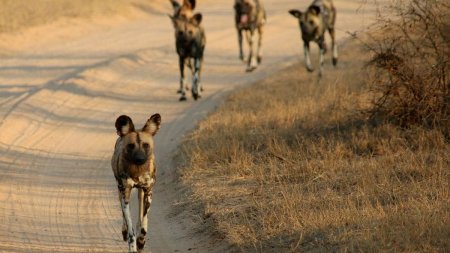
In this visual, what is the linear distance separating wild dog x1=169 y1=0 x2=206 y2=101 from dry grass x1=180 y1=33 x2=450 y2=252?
136cm

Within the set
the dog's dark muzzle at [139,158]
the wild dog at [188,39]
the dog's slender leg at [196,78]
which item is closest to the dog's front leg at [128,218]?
the dog's dark muzzle at [139,158]

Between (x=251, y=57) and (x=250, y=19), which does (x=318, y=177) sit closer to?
(x=251, y=57)

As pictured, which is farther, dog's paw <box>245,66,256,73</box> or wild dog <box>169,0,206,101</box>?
dog's paw <box>245,66,256,73</box>

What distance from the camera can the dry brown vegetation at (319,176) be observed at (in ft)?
20.7

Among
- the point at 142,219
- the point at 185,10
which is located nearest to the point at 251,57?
the point at 185,10

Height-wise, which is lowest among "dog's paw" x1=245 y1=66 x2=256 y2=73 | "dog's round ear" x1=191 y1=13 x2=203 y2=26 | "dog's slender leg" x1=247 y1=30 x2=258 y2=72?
"dog's paw" x1=245 y1=66 x2=256 y2=73

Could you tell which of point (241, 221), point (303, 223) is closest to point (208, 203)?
point (241, 221)

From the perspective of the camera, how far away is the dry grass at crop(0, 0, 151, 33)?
1945 centimetres

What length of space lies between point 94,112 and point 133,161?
20.0 ft

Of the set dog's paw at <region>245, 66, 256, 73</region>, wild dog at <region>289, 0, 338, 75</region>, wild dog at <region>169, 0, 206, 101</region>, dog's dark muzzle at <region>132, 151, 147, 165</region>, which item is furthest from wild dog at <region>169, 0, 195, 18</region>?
dog's dark muzzle at <region>132, 151, 147, 165</region>

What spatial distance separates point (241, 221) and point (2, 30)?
12421mm

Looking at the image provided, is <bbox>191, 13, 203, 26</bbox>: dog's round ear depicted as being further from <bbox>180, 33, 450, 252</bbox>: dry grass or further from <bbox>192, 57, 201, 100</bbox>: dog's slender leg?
<bbox>180, 33, 450, 252</bbox>: dry grass

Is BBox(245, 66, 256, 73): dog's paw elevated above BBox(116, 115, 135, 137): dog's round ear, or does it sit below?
below

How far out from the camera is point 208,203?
778cm
